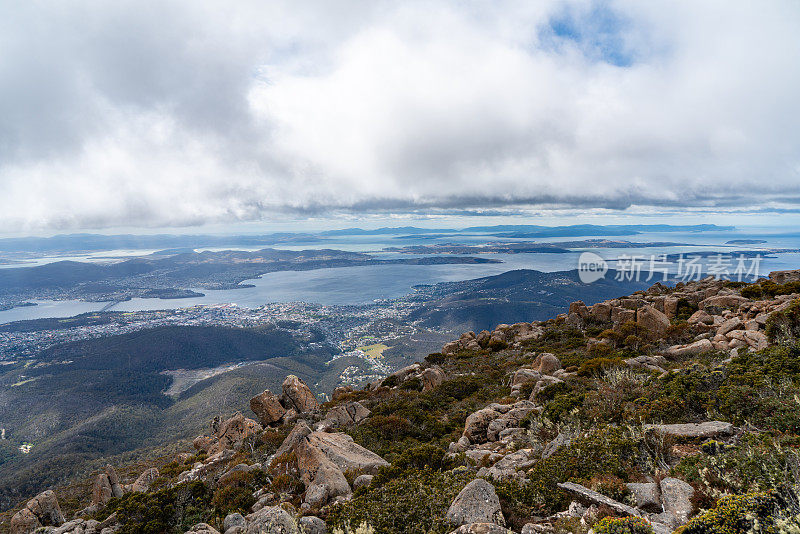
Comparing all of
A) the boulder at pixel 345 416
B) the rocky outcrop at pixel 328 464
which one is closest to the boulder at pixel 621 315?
the boulder at pixel 345 416

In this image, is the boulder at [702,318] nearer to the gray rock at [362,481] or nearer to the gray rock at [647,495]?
the gray rock at [647,495]

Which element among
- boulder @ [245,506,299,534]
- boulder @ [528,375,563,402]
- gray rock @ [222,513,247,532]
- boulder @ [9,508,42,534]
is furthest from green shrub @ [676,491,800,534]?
boulder @ [9,508,42,534]

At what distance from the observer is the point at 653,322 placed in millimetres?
23453

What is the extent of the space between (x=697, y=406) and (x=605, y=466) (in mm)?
4683

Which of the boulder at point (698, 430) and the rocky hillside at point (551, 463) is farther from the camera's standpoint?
the boulder at point (698, 430)

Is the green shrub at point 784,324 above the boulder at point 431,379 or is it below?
above

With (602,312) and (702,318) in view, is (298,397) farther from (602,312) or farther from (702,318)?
→ (702,318)

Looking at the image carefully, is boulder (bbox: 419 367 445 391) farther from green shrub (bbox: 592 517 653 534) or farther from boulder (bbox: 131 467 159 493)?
green shrub (bbox: 592 517 653 534)

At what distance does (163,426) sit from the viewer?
81.2 metres

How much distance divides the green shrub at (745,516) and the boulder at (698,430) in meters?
3.54

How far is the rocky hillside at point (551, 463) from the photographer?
5.24 metres

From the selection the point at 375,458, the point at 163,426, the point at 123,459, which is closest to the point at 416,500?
the point at 375,458

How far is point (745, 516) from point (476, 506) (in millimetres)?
3706

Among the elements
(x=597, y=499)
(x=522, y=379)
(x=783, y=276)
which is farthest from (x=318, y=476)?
(x=783, y=276)
